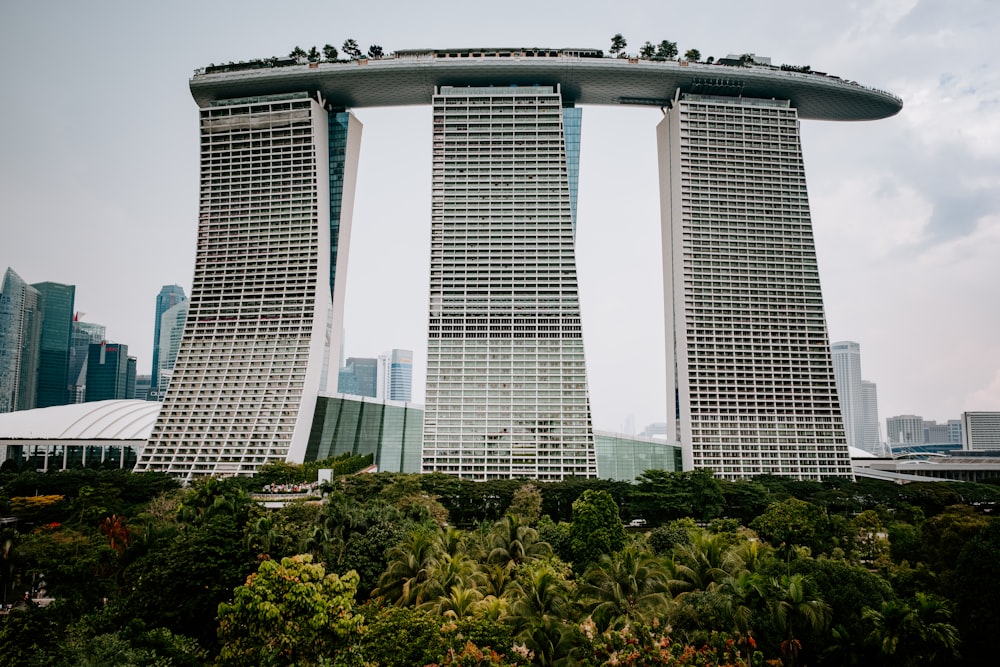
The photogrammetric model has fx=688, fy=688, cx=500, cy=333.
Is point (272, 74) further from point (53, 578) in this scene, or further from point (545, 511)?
point (53, 578)

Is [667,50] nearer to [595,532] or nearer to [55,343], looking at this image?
[595,532]

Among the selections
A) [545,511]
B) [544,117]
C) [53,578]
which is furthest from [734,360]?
[53,578]

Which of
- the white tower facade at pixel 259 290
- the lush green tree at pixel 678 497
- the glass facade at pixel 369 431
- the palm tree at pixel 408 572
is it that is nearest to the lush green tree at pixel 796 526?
the lush green tree at pixel 678 497

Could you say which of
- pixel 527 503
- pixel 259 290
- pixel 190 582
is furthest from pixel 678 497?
pixel 259 290

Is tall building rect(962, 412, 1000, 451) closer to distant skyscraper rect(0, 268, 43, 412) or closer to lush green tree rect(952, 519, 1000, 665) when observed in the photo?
lush green tree rect(952, 519, 1000, 665)

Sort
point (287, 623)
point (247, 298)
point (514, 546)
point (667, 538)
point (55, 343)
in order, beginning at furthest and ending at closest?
1. point (55, 343)
2. point (247, 298)
3. point (667, 538)
4. point (514, 546)
5. point (287, 623)

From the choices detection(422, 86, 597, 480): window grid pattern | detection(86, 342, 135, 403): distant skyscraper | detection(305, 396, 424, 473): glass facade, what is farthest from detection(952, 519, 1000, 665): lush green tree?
detection(86, 342, 135, 403): distant skyscraper
